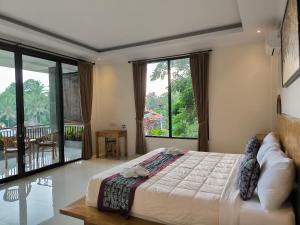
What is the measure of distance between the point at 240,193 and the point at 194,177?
23.2 inches

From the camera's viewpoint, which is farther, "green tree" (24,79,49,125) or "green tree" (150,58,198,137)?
"green tree" (150,58,198,137)

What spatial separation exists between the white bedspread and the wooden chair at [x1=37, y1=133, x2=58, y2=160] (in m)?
2.86

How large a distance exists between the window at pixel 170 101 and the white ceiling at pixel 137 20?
0.58 meters

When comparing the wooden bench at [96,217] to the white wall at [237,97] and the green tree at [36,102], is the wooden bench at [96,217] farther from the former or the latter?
the white wall at [237,97]

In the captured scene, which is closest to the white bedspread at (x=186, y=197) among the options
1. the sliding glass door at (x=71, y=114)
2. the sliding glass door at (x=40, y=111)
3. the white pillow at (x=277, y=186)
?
the white pillow at (x=277, y=186)

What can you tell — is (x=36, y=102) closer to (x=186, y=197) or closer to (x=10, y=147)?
(x=10, y=147)

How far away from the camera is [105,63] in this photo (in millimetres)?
5918

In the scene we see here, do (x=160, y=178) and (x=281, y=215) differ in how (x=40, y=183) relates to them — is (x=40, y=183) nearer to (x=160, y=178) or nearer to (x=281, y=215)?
(x=160, y=178)

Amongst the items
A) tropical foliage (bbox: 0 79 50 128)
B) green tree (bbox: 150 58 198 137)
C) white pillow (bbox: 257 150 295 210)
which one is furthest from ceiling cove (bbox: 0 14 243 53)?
white pillow (bbox: 257 150 295 210)

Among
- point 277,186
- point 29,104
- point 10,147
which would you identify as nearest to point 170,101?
point 29,104

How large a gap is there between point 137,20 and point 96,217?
2948mm

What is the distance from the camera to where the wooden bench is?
1874 millimetres

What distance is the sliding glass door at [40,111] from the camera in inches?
168

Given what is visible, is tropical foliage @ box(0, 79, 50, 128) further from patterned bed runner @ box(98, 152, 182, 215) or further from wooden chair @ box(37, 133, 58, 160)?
patterned bed runner @ box(98, 152, 182, 215)
